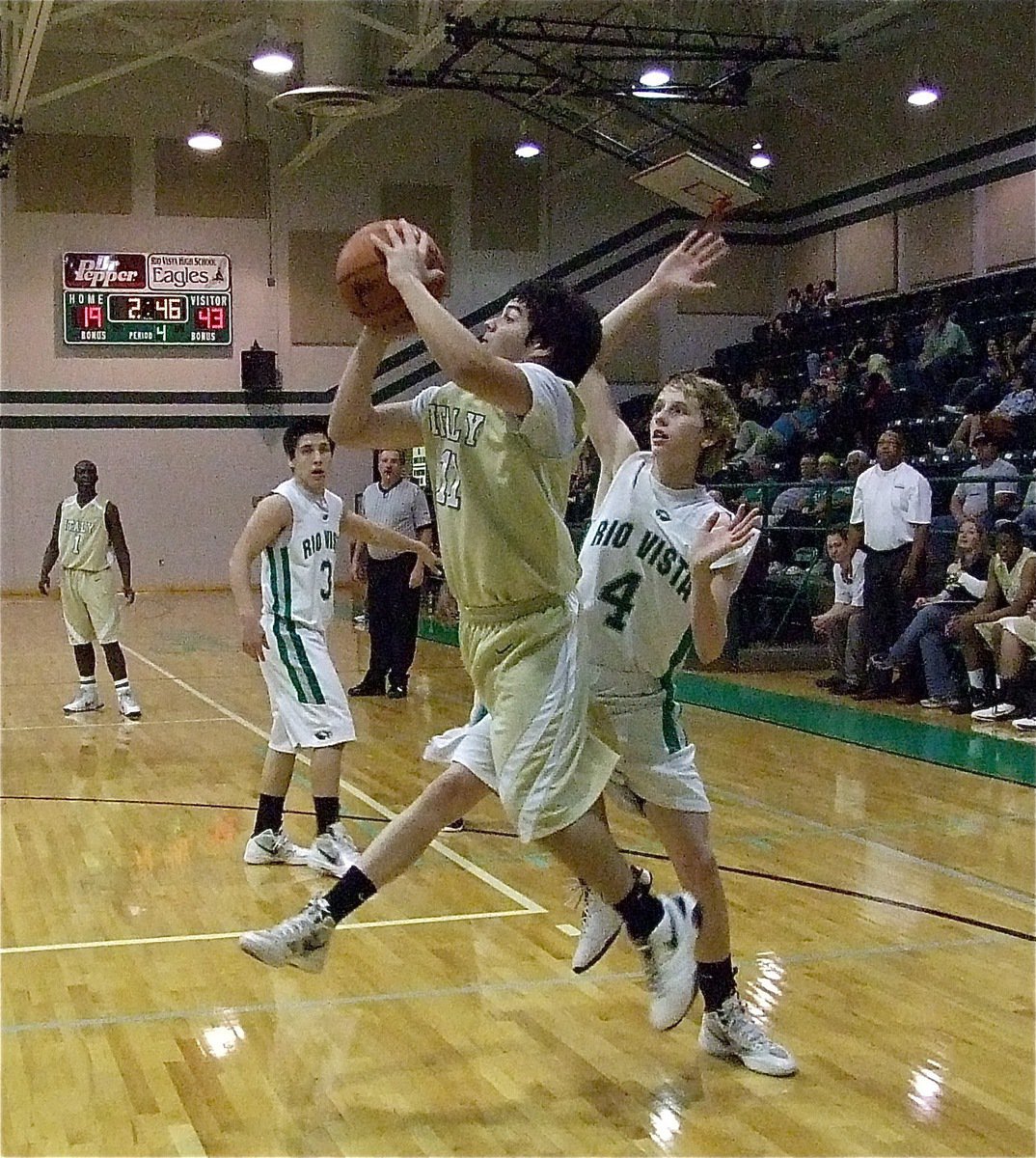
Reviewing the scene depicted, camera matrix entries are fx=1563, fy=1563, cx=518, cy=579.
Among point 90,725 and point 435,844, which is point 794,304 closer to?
point 90,725

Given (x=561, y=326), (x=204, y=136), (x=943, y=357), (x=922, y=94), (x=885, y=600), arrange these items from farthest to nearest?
(x=204, y=136)
(x=922, y=94)
(x=943, y=357)
(x=885, y=600)
(x=561, y=326)

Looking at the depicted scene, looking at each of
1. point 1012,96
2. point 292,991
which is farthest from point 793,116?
point 292,991

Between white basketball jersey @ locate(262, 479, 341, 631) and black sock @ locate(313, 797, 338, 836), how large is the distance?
652 mm

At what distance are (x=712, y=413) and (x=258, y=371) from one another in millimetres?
19302

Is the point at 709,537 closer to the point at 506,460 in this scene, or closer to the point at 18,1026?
the point at 506,460

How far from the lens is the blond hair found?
3758mm

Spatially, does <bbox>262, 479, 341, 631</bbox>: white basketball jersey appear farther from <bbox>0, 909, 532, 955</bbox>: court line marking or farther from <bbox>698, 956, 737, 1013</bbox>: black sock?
<bbox>698, 956, 737, 1013</bbox>: black sock

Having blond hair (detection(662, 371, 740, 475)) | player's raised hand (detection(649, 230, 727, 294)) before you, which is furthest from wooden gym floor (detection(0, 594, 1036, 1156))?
player's raised hand (detection(649, 230, 727, 294))

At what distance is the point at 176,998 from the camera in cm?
420

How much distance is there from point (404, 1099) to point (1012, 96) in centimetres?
1743

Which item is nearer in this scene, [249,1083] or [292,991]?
[249,1083]

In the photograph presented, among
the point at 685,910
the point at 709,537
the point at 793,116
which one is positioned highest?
the point at 793,116

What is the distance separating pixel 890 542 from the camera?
10.3m

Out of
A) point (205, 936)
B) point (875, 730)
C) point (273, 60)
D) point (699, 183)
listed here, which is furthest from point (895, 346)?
point (205, 936)
